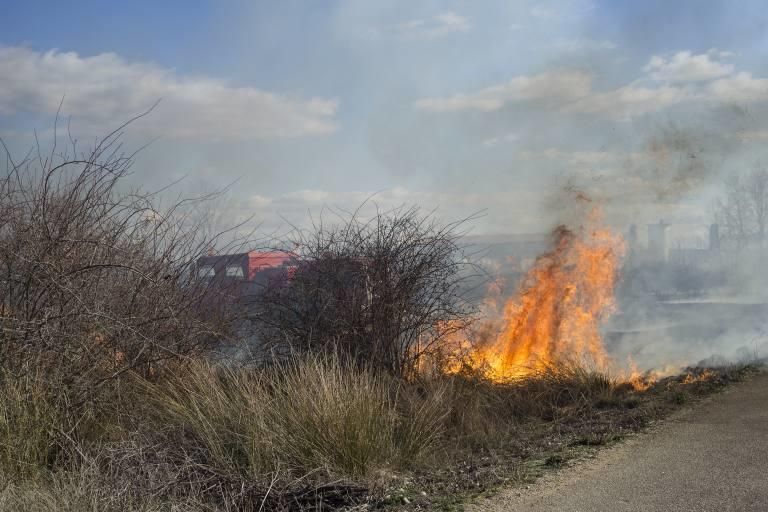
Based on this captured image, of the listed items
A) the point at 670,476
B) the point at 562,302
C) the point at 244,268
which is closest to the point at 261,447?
the point at 670,476

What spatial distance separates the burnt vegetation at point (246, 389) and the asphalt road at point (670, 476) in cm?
34

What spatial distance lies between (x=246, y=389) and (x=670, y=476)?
3761 millimetres

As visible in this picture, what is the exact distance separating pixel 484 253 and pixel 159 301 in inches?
210

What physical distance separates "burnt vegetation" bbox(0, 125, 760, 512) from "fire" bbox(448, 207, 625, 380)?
73.2 inches

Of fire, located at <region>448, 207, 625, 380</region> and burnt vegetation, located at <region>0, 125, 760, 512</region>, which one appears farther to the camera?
fire, located at <region>448, 207, 625, 380</region>

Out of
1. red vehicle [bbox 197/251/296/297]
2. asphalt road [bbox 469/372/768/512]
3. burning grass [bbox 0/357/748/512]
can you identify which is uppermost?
red vehicle [bbox 197/251/296/297]

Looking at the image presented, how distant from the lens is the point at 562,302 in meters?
12.2

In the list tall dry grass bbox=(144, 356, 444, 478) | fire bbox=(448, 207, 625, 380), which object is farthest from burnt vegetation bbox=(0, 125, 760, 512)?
fire bbox=(448, 207, 625, 380)

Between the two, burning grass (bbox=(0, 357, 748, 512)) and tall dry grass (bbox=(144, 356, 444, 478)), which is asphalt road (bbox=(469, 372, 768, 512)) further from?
tall dry grass (bbox=(144, 356, 444, 478))

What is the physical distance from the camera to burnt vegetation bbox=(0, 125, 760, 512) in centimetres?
556

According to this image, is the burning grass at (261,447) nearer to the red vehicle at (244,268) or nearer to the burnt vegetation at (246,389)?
the burnt vegetation at (246,389)

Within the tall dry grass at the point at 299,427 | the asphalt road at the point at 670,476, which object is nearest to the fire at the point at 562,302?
the asphalt road at the point at 670,476

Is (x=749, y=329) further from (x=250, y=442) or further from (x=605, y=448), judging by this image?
(x=250, y=442)

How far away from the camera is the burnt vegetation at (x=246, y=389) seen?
5.56m
